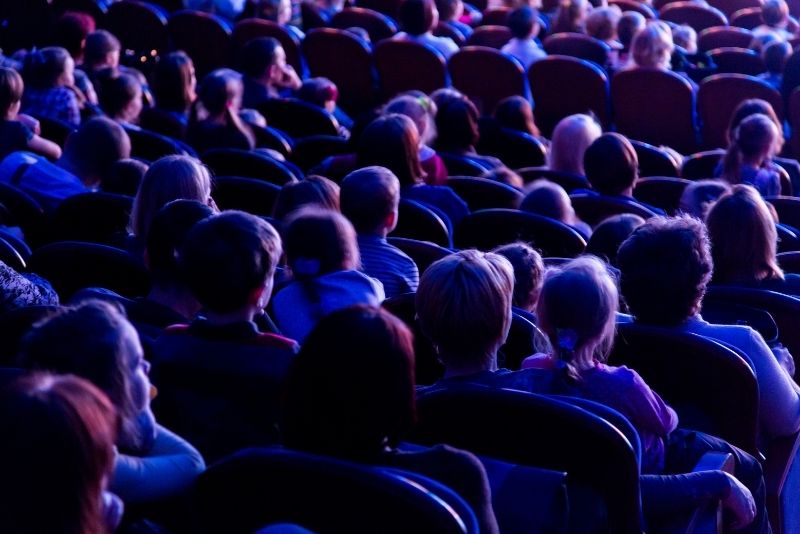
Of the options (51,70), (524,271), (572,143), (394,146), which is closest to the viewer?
(524,271)

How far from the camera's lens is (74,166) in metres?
5.16

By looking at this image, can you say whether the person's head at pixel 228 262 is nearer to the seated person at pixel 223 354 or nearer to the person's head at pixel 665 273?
the seated person at pixel 223 354

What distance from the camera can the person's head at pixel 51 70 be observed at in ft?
22.8

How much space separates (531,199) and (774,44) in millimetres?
4780

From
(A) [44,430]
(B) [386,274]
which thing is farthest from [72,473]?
(B) [386,274]

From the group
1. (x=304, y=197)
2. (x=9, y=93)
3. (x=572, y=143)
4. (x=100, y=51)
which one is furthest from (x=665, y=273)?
(x=100, y=51)

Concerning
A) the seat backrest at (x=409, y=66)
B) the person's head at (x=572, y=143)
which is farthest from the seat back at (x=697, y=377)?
the seat backrest at (x=409, y=66)

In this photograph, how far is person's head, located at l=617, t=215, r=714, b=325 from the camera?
3350mm

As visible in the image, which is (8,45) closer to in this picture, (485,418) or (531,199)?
(531,199)

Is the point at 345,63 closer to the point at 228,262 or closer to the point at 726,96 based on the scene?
the point at 726,96

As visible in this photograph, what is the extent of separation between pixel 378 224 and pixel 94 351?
1996 mm

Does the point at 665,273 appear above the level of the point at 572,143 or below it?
above

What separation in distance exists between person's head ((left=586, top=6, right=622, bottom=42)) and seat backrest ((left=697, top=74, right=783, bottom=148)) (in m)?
1.54

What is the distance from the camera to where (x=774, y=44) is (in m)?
9.03
